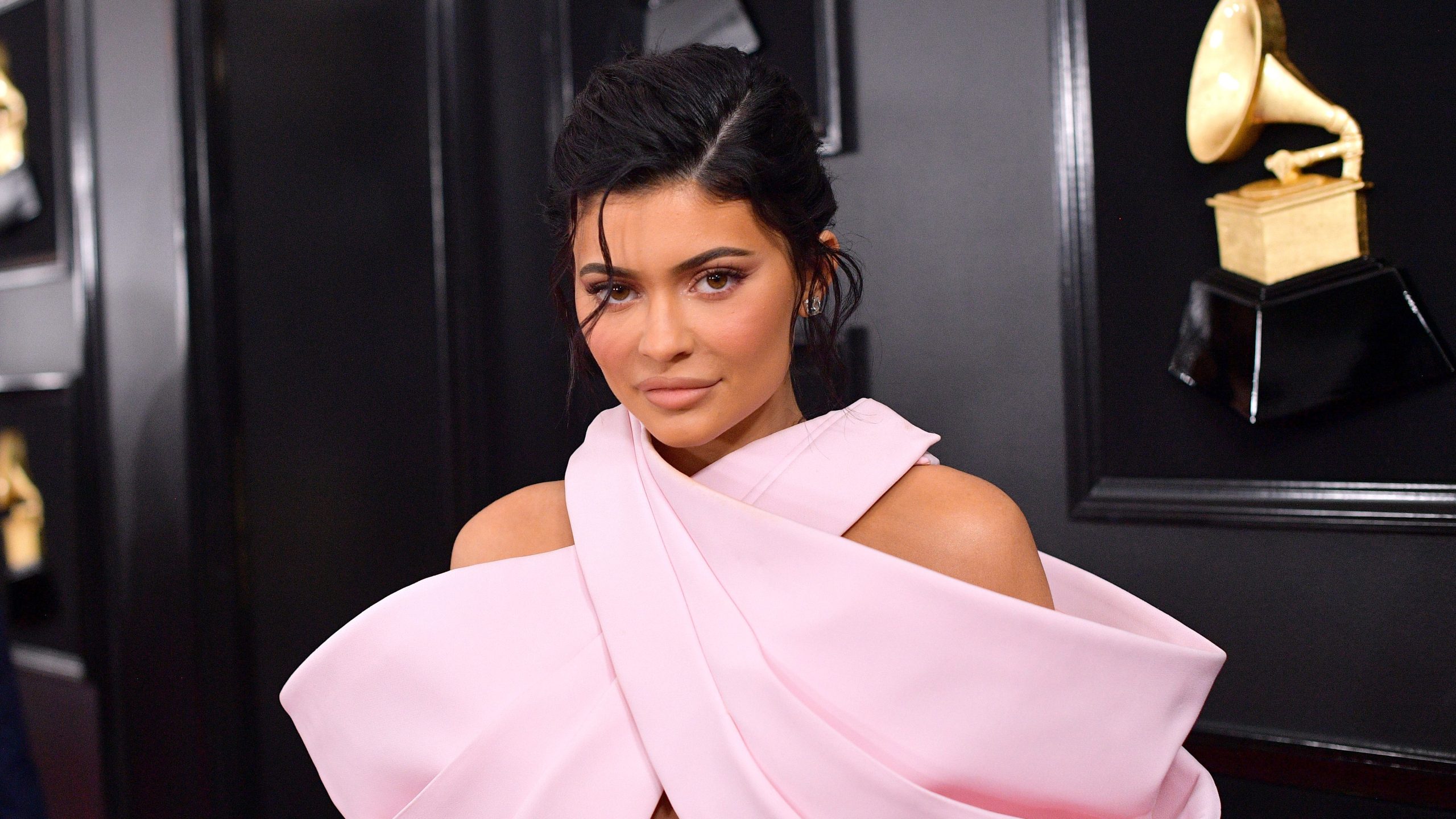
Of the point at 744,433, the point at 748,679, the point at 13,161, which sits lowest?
the point at 748,679

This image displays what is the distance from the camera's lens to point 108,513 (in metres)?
1.21

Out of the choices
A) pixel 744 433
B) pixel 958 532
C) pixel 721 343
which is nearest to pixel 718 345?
pixel 721 343

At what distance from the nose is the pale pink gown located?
0.10 meters

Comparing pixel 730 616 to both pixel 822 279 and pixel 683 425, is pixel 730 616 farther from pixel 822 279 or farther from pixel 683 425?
pixel 822 279

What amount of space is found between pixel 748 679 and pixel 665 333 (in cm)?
25

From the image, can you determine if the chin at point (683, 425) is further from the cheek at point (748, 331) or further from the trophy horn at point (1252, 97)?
the trophy horn at point (1252, 97)

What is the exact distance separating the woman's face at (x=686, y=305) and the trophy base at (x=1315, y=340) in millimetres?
570

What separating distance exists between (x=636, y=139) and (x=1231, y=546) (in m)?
0.83

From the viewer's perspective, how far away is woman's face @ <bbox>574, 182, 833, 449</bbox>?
0.68 metres

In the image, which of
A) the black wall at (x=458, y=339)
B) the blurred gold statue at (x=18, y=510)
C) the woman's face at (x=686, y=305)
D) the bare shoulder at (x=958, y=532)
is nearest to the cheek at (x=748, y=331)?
the woman's face at (x=686, y=305)

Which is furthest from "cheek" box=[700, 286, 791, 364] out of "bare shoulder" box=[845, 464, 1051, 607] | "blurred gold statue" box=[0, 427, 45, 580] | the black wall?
"blurred gold statue" box=[0, 427, 45, 580]

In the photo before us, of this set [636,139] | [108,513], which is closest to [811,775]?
[636,139]

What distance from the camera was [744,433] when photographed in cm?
78

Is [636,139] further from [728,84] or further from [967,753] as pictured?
[967,753]
